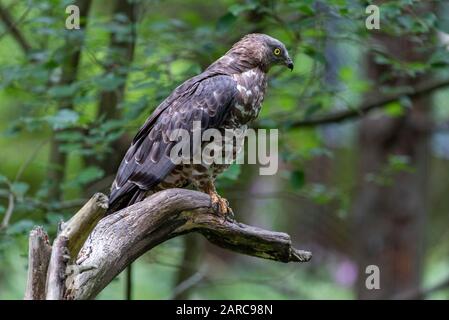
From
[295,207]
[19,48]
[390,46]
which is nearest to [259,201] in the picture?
[295,207]

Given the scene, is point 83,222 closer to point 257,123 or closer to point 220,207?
point 220,207

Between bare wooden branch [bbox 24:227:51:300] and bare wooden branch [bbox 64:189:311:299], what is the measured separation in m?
0.11

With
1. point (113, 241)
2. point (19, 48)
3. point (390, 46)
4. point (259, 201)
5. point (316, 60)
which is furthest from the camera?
point (259, 201)

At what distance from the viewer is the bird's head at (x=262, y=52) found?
462 cm

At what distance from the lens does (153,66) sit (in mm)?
5281

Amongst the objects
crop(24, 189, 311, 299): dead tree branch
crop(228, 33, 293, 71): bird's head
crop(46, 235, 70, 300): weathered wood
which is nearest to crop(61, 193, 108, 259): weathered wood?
crop(24, 189, 311, 299): dead tree branch

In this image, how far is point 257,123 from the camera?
5535 millimetres

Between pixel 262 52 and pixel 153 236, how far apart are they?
5.08 feet

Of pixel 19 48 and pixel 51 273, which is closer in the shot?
pixel 51 273

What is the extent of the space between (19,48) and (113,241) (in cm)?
372

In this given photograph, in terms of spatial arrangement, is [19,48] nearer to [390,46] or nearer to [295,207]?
[390,46]

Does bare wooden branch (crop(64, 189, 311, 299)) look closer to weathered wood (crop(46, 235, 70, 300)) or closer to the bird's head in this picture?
weathered wood (crop(46, 235, 70, 300))

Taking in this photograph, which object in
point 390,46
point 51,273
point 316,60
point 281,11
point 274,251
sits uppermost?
point 390,46

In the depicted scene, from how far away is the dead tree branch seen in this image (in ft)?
10.1
